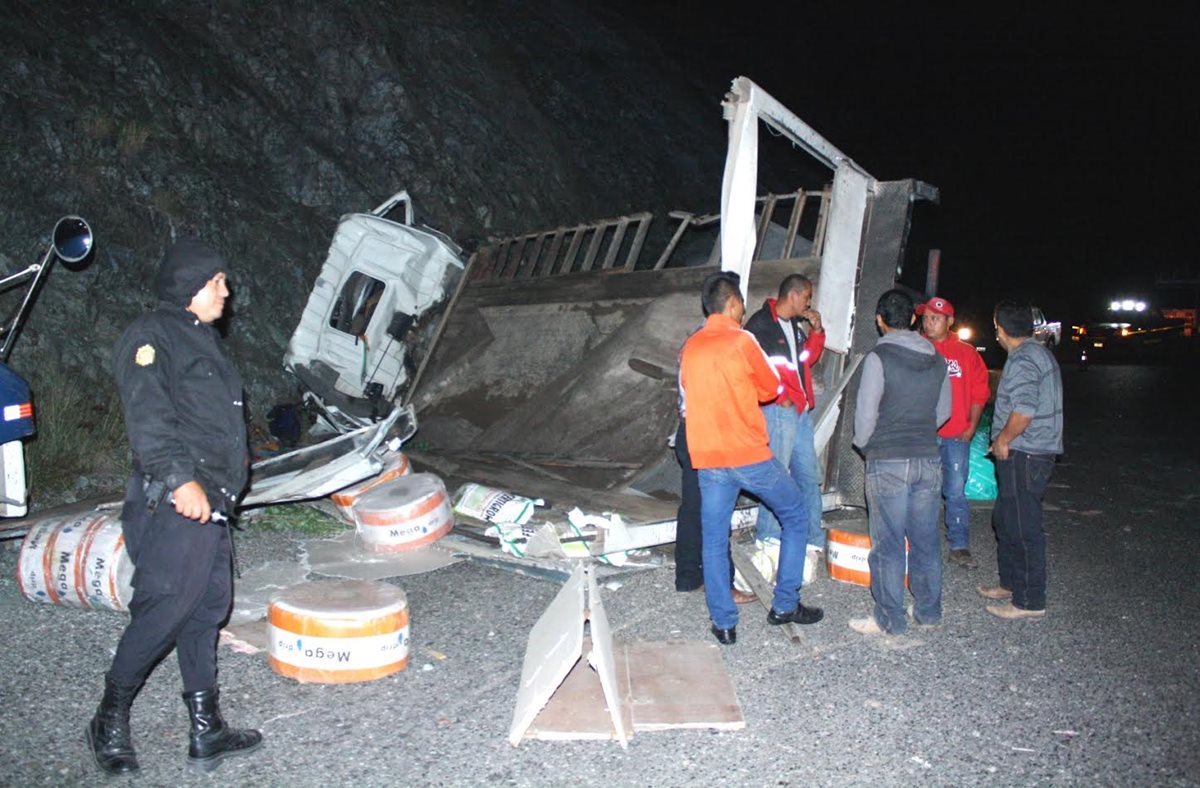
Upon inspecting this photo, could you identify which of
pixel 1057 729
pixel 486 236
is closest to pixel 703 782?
pixel 1057 729

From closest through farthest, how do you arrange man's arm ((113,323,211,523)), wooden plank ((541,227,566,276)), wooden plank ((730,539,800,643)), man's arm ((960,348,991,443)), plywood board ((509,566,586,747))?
man's arm ((113,323,211,523)), plywood board ((509,566,586,747)), wooden plank ((730,539,800,643)), man's arm ((960,348,991,443)), wooden plank ((541,227,566,276))

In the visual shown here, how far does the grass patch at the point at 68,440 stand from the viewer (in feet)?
23.5

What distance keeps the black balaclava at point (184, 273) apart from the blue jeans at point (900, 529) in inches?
129

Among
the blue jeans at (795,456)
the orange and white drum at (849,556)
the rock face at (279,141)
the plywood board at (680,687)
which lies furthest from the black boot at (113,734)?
the rock face at (279,141)

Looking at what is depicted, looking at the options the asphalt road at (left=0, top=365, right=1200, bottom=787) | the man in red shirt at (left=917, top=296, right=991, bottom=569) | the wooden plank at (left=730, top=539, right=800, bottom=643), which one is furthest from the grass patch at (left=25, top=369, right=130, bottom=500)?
the man in red shirt at (left=917, top=296, right=991, bottom=569)

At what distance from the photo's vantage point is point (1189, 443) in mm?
10938

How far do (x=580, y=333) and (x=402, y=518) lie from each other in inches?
130

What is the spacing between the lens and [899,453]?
431 cm

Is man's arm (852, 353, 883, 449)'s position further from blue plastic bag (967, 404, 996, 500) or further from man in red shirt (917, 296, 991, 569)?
blue plastic bag (967, 404, 996, 500)

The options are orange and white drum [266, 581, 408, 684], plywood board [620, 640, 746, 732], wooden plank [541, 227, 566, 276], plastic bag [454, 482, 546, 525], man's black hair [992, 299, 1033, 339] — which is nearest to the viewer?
plywood board [620, 640, 746, 732]

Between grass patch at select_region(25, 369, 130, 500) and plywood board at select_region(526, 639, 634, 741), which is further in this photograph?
grass patch at select_region(25, 369, 130, 500)

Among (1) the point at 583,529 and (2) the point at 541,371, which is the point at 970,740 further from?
(2) the point at 541,371

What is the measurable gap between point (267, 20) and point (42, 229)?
27.2 ft

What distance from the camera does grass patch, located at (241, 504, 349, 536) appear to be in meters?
6.41
